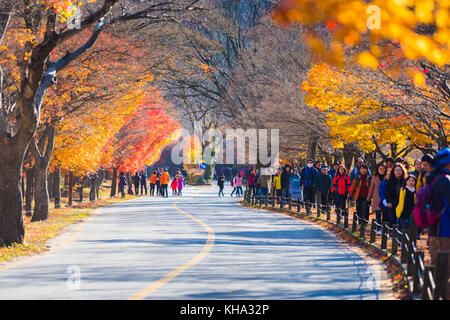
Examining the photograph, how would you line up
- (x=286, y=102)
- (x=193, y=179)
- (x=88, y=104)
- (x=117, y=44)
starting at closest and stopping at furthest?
1. (x=117, y=44)
2. (x=88, y=104)
3. (x=286, y=102)
4. (x=193, y=179)

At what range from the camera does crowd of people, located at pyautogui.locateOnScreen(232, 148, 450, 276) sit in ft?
31.5

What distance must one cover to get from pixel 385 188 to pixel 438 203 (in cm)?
788

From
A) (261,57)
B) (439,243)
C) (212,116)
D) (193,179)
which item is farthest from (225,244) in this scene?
(193,179)

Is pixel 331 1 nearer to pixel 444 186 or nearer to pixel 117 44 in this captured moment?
pixel 444 186

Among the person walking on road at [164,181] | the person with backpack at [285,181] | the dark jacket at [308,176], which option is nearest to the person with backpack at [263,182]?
the person with backpack at [285,181]

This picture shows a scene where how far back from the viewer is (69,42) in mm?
25172

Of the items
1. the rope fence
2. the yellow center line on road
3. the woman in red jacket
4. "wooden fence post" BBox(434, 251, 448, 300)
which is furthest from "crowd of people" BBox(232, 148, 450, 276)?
the yellow center line on road

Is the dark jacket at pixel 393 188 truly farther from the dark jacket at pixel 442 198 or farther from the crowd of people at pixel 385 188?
the dark jacket at pixel 442 198

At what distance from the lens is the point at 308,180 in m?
29.9

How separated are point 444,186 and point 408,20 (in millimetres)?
2625

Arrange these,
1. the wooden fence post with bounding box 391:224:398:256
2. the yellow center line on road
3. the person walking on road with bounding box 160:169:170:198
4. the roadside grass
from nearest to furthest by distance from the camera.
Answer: the yellow center line on road
the wooden fence post with bounding box 391:224:398:256
the roadside grass
the person walking on road with bounding box 160:169:170:198

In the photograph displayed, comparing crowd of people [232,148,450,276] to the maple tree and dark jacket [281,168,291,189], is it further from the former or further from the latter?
the maple tree

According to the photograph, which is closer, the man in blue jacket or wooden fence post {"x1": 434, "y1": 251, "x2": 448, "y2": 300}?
wooden fence post {"x1": 434, "y1": 251, "x2": 448, "y2": 300}

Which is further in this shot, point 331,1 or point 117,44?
point 117,44
